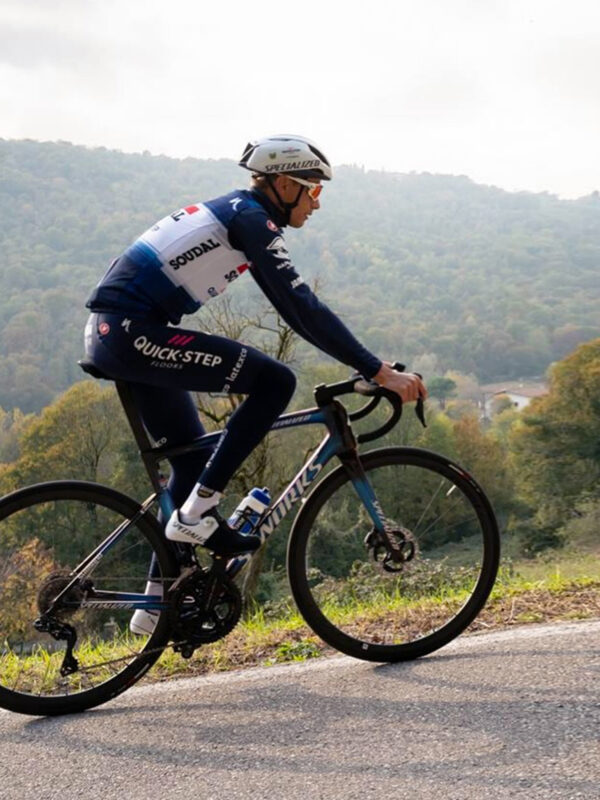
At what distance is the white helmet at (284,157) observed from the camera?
12.2 feet

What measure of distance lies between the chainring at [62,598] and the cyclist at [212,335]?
474 mm

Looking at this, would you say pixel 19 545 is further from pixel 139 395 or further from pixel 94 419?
pixel 94 419

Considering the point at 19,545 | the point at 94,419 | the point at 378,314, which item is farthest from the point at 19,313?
the point at 19,545

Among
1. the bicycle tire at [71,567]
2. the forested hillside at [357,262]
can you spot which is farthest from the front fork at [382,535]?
the forested hillside at [357,262]

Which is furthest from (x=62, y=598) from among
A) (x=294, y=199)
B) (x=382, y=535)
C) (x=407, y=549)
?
(x=294, y=199)

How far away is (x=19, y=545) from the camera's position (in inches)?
156

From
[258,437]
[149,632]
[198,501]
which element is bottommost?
[149,632]

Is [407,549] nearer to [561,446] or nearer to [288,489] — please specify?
[288,489]

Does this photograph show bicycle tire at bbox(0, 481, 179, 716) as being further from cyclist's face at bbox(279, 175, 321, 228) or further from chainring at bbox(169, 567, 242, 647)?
cyclist's face at bbox(279, 175, 321, 228)

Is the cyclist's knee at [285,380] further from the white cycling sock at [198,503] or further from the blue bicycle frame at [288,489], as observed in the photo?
the white cycling sock at [198,503]

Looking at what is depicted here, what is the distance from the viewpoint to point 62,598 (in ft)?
12.4

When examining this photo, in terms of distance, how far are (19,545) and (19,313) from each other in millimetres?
110541

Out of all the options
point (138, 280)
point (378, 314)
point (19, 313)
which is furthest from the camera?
point (378, 314)

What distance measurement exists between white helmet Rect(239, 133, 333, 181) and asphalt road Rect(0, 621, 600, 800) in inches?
84.2
